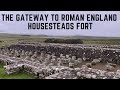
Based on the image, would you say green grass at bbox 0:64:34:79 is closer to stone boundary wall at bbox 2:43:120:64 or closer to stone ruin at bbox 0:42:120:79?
stone ruin at bbox 0:42:120:79

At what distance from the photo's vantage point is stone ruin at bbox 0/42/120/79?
12.6 meters

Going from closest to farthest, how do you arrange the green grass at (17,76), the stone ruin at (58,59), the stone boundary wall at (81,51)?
the stone ruin at (58,59), the green grass at (17,76), the stone boundary wall at (81,51)

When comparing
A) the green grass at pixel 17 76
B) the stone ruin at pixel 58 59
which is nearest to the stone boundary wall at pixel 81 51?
the stone ruin at pixel 58 59

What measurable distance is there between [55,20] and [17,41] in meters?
3.51

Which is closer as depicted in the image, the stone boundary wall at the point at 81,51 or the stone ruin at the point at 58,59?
the stone ruin at the point at 58,59

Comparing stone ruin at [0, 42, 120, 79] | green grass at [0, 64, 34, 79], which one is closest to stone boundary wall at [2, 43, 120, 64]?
stone ruin at [0, 42, 120, 79]

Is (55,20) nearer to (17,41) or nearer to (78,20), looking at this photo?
(78,20)

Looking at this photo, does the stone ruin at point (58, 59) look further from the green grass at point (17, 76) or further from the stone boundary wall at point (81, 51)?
the green grass at point (17, 76)

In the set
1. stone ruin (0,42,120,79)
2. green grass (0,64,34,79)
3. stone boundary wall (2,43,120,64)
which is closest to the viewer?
stone ruin (0,42,120,79)

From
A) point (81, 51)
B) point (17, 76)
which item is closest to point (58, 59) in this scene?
point (81, 51)

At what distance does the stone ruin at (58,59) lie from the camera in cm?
1261

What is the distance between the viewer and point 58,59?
1675 centimetres
